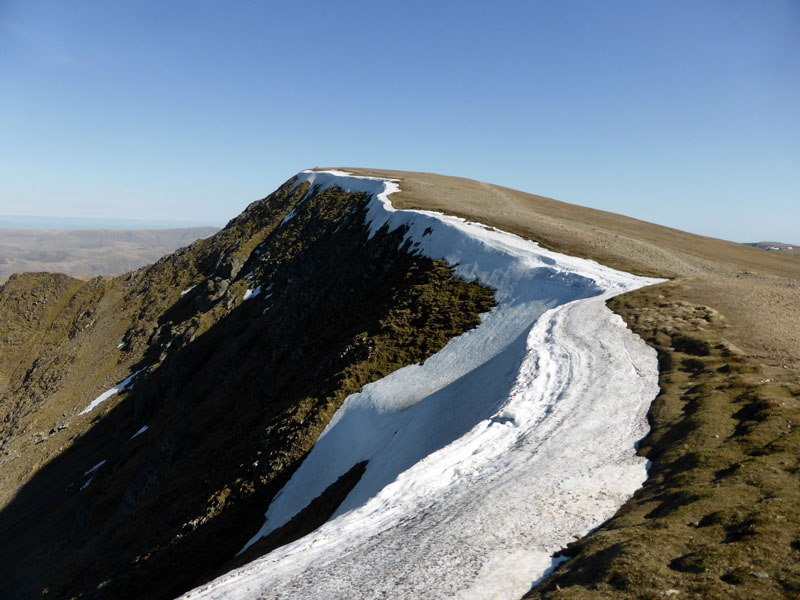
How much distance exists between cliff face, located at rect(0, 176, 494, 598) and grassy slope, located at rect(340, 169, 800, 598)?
44.9 ft

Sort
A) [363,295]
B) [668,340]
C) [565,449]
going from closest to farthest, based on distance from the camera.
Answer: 1. [565,449]
2. [668,340]
3. [363,295]

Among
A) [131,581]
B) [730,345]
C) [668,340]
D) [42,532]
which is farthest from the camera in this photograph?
[42,532]

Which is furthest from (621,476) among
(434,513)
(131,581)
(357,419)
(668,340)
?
(131,581)

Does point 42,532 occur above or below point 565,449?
below

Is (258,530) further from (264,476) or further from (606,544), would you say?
(606,544)

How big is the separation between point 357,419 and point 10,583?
1828 inches

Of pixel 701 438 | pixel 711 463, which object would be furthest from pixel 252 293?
pixel 711 463

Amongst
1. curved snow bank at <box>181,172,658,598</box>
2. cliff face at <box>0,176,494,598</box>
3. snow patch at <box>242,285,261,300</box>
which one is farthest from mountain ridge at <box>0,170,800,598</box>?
snow patch at <box>242,285,261,300</box>

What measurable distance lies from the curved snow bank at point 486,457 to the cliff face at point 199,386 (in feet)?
8.54

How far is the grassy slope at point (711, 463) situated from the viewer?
26.5 feet

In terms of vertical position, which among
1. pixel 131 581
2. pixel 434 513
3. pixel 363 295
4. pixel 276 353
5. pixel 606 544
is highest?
pixel 363 295

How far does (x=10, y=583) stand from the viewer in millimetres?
42719

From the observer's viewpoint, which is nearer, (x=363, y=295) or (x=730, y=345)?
(x=730, y=345)

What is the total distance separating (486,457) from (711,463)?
263 inches
